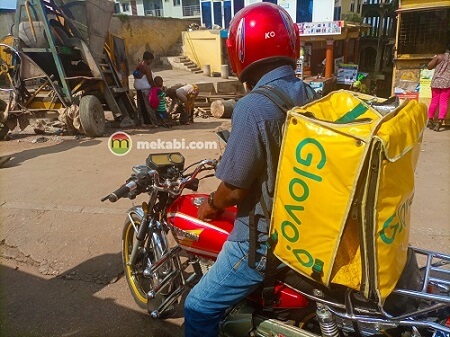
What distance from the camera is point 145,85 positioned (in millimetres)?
9406

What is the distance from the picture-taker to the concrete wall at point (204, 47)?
78.9 feet

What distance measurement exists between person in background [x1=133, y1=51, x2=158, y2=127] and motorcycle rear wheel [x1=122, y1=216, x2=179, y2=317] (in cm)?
720

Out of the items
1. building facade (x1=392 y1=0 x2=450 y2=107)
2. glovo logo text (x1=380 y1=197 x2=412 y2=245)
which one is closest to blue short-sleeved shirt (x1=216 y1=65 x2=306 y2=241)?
glovo logo text (x1=380 y1=197 x2=412 y2=245)

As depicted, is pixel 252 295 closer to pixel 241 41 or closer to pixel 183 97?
pixel 241 41

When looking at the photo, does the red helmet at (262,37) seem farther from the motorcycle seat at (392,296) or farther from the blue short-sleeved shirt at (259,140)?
the motorcycle seat at (392,296)

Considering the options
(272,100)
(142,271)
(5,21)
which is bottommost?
(142,271)

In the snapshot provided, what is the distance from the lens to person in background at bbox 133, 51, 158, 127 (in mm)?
9320

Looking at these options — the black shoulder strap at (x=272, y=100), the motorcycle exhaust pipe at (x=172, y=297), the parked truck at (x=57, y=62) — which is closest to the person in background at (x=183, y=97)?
the parked truck at (x=57, y=62)

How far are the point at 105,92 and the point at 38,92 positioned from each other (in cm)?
153

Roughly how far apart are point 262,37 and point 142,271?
1.96m

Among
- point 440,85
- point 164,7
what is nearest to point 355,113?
point 440,85

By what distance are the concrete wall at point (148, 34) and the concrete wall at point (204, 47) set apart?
162 centimetres

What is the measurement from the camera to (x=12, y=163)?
6246 mm

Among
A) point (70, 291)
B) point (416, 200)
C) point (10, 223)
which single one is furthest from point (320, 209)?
point (10, 223)
